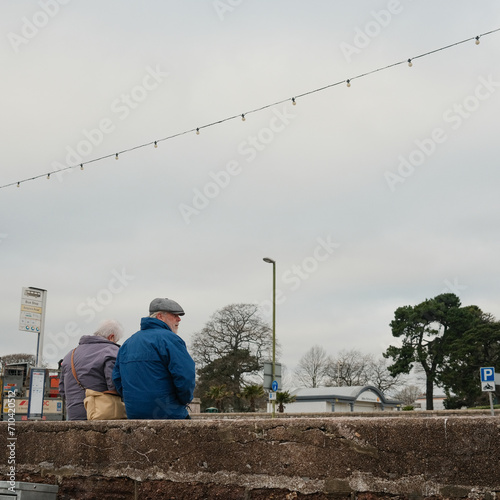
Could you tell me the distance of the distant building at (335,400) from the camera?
46844 millimetres

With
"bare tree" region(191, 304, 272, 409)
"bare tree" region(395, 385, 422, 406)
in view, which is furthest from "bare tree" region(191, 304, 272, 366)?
"bare tree" region(395, 385, 422, 406)

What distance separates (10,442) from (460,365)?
151ft

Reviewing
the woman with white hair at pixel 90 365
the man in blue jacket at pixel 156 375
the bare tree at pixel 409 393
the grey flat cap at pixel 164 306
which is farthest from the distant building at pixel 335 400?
the man in blue jacket at pixel 156 375

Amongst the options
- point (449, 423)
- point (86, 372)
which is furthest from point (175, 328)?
point (449, 423)

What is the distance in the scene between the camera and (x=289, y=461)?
325 cm

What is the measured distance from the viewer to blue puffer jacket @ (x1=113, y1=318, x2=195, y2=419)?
13.0 ft

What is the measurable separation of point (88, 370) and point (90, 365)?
0.04 metres

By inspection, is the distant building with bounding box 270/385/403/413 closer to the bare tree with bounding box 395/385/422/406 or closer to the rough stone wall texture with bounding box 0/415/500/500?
the bare tree with bounding box 395/385/422/406

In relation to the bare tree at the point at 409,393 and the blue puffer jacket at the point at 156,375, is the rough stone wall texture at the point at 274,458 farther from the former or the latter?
the bare tree at the point at 409,393

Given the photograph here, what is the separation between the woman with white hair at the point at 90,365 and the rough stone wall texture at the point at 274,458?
43 centimetres

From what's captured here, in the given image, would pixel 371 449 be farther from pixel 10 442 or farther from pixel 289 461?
pixel 10 442

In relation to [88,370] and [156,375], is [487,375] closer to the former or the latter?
[88,370]

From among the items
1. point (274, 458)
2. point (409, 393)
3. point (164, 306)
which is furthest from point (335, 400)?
point (274, 458)

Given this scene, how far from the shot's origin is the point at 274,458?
130 inches
